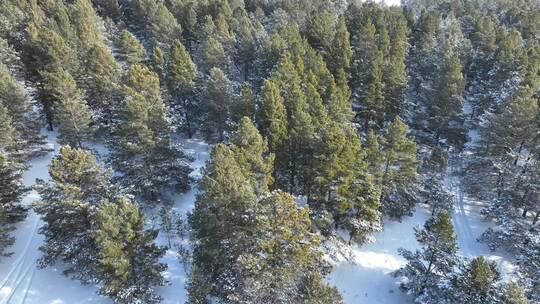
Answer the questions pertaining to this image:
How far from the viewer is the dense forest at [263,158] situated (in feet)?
87.0

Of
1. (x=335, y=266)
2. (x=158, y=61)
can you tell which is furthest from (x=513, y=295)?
(x=158, y=61)

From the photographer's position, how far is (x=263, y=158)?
A: 3228 centimetres

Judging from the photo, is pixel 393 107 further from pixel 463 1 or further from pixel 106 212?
pixel 463 1

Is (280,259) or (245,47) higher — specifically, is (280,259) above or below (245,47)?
below

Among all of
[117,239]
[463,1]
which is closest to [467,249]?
[117,239]

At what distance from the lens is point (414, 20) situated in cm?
7819

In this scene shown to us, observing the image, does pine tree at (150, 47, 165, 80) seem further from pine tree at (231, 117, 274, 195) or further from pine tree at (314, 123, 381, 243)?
pine tree at (314, 123, 381, 243)

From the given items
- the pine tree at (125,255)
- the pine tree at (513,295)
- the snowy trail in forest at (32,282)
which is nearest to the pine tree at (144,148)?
the pine tree at (125,255)

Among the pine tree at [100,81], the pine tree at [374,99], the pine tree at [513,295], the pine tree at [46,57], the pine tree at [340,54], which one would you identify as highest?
the pine tree at [340,54]

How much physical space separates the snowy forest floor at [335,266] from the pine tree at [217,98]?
6.01 m

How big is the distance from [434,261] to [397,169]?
31.5 ft

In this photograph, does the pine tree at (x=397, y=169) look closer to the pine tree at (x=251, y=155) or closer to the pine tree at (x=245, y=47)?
the pine tree at (x=251, y=155)

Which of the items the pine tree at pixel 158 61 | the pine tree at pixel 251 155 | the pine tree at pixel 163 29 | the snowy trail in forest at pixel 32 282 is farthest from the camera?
the pine tree at pixel 163 29

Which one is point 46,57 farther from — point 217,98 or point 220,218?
point 220,218
